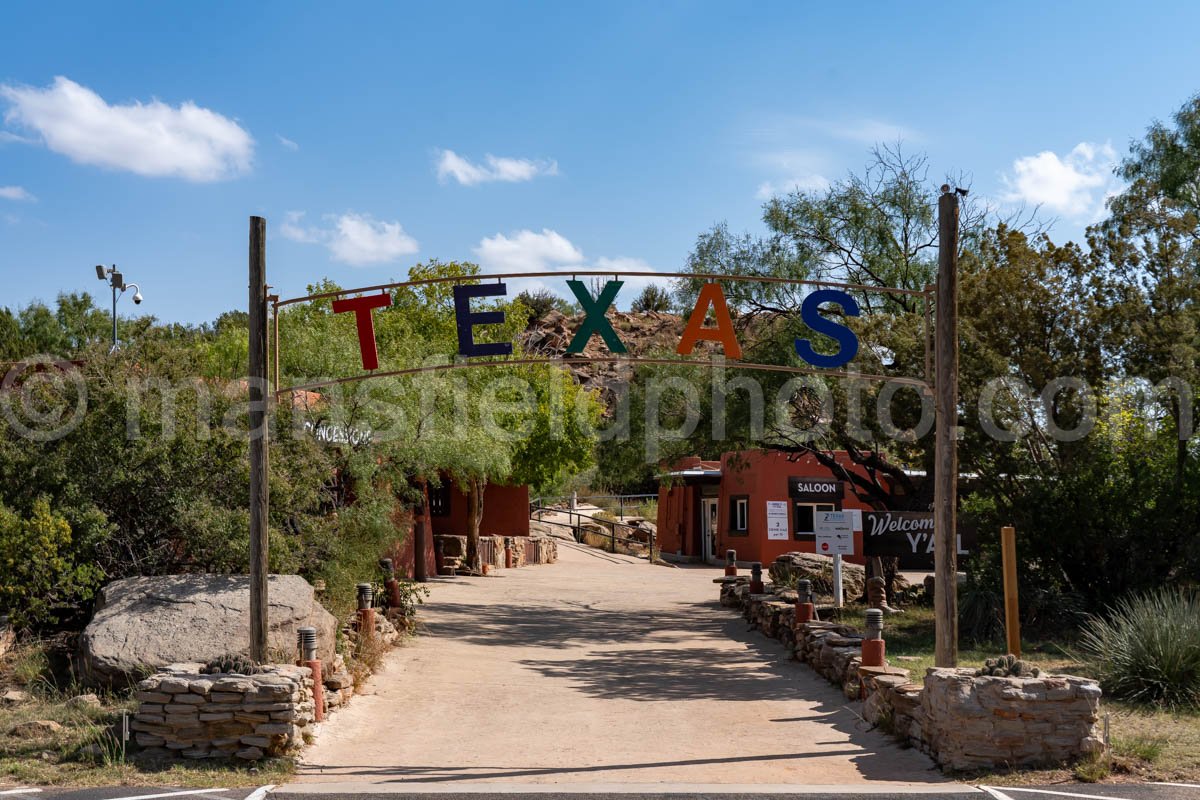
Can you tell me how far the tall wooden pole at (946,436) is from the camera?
9.55 meters

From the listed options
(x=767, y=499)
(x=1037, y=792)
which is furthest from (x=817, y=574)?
(x=1037, y=792)

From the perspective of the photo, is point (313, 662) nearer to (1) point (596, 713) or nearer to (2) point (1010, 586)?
(1) point (596, 713)

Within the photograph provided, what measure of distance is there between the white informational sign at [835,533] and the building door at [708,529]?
1843 centimetres

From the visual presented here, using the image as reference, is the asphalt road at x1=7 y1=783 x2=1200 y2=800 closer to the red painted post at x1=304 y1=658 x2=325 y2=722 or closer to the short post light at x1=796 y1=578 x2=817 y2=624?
the red painted post at x1=304 y1=658 x2=325 y2=722

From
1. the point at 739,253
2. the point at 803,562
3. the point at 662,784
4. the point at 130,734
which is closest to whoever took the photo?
the point at 662,784

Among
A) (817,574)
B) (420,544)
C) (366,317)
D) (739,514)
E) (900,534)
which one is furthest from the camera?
(739,514)

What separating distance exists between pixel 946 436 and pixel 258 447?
6.15 meters

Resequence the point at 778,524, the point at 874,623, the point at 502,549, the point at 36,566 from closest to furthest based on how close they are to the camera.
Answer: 1. the point at 874,623
2. the point at 36,566
3. the point at 778,524
4. the point at 502,549

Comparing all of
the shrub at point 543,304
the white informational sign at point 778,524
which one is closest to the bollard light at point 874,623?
the white informational sign at point 778,524

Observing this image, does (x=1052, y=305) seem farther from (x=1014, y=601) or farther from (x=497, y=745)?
(x=497, y=745)

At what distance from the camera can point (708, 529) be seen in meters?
36.2

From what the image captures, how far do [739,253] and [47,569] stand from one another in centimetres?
1234

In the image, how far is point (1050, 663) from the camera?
1214 centimetres

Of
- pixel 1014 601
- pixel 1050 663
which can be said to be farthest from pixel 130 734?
pixel 1050 663
